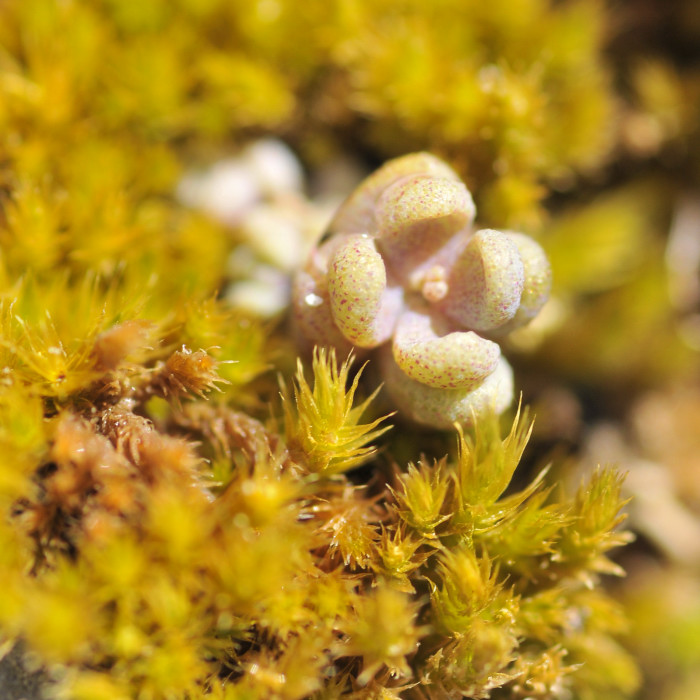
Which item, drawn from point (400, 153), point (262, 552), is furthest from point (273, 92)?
point (262, 552)

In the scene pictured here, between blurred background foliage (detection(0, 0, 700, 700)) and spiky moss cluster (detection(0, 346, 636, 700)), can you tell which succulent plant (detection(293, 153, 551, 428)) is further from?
blurred background foliage (detection(0, 0, 700, 700))

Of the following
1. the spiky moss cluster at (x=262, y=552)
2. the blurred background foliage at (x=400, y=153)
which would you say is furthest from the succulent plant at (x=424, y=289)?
the blurred background foliage at (x=400, y=153)

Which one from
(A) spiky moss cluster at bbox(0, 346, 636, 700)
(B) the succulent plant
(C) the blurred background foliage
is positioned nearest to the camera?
(A) spiky moss cluster at bbox(0, 346, 636, 700)

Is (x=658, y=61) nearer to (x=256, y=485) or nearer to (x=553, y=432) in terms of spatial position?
(x=553, y=432)

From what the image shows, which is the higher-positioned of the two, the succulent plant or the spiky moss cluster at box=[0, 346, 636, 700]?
the succulent plant

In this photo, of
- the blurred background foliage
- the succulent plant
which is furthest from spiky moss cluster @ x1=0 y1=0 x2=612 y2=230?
the succulent plant

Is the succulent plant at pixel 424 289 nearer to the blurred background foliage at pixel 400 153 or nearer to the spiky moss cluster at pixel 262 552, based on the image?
the spiky moss cluster at pixel 262 552
